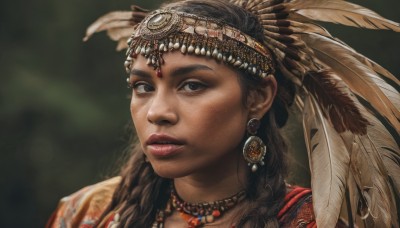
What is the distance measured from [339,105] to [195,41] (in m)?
0.70

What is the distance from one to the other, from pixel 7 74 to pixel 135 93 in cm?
622

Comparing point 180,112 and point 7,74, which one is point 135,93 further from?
point 7,74

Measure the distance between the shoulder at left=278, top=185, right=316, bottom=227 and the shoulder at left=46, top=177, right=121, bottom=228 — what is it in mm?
965

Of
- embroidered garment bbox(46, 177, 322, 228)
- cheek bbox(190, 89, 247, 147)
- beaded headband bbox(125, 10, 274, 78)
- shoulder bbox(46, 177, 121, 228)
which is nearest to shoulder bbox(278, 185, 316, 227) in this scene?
embroidered garment bbox(46, 177, 322, 228)

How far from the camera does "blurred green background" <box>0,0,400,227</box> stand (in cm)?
933

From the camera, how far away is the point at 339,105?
3.63 meters

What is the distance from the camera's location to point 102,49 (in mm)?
9781

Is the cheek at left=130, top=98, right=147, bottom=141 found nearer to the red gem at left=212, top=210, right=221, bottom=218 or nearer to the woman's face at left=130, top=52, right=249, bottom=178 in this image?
the woman's face at left=130, top=52, right=249, bottom=178

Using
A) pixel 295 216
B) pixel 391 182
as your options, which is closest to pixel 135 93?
pixel 295 216

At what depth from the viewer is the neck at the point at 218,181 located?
3.69 meters

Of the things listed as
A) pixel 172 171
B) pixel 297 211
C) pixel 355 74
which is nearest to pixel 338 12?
pixel 355 74

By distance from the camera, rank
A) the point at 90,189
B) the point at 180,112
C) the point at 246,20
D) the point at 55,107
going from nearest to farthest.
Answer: the point at 180,112 < the point at 246,20 < the point at 90,189 < the point at 55,107

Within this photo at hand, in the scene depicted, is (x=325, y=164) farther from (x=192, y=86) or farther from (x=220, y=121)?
(x=192, y=86)

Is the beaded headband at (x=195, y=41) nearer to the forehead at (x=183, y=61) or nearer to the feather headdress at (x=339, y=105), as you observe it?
the forehead at (x=183, y=61)
